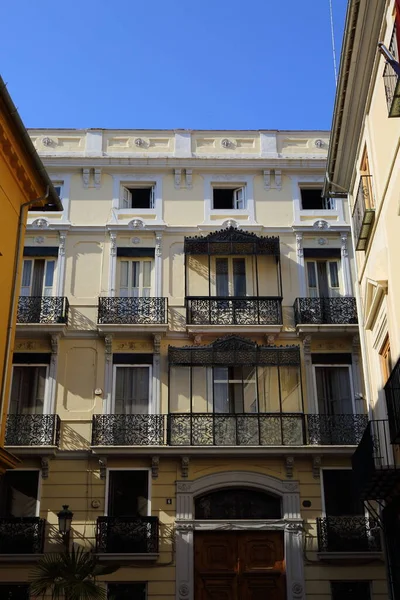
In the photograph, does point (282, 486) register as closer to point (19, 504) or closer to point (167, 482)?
point (167, 482)

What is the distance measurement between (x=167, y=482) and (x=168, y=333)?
434 cm

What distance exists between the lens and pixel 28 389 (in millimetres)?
22016

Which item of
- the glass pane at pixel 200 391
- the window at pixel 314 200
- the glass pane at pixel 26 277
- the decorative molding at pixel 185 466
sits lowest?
the decorative molding at pixel 185 466

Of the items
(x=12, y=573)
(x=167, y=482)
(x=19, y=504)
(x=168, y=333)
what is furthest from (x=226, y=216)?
(x=12, y=573)

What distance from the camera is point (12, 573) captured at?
19.6 metres

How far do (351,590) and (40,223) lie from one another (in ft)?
45.8

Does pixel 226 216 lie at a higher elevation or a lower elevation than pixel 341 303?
higher

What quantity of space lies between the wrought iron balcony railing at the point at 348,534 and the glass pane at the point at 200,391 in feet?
14.4

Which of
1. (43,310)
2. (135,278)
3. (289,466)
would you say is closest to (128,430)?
(43,310)

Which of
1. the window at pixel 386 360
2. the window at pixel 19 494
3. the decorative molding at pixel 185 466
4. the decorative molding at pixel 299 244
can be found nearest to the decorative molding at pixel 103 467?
the window at pixel 19 494

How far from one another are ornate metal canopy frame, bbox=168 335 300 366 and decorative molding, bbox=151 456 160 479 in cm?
276

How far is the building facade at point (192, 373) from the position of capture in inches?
795

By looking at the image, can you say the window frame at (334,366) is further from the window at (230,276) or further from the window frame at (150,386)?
the window frame at (150,386)

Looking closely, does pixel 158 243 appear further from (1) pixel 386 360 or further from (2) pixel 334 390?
(1) pixel 386 360
